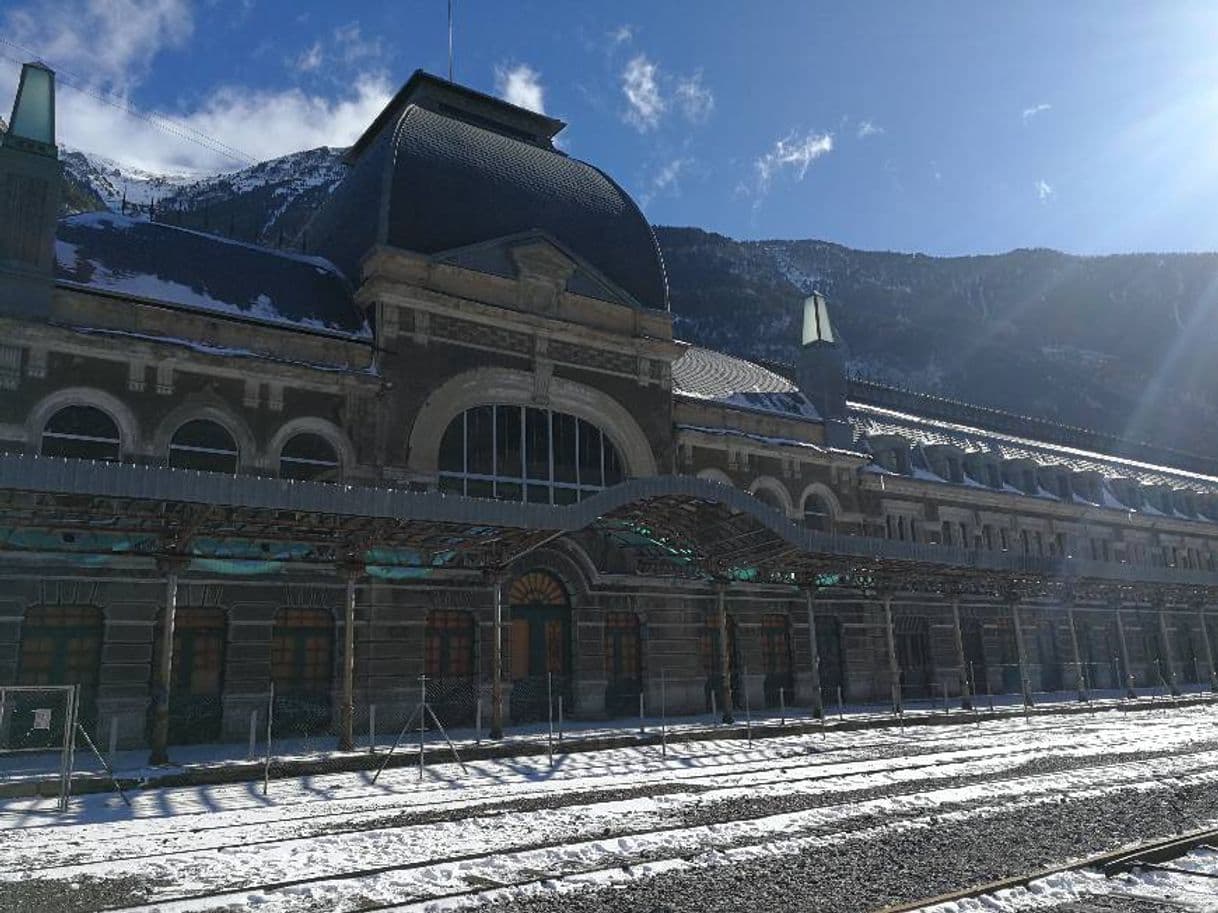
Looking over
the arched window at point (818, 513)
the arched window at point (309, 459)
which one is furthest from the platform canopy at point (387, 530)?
the arched window at point (818, 513)

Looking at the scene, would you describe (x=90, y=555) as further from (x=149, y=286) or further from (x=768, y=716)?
(x=768, y=716)

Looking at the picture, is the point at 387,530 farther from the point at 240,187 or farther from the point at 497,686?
the point at 240,187

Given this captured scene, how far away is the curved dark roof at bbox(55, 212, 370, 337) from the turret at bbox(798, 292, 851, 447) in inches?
794

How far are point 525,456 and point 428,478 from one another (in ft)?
11.6

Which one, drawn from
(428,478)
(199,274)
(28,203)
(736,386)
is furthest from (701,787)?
(736,386)

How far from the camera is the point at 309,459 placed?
80.6ft

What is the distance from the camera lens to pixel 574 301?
1180 inches

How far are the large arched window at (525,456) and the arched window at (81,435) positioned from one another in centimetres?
844

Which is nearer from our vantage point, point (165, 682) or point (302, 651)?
point (165, 682)

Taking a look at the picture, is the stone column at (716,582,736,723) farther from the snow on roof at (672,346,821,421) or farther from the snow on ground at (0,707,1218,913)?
the snow on roof at (672,346,821,421)

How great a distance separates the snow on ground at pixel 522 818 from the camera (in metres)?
9.05

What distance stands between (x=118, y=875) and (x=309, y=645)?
14.9 meters

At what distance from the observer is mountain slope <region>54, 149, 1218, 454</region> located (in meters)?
121

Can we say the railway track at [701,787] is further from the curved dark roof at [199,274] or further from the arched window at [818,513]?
the arched window at [818,513]
